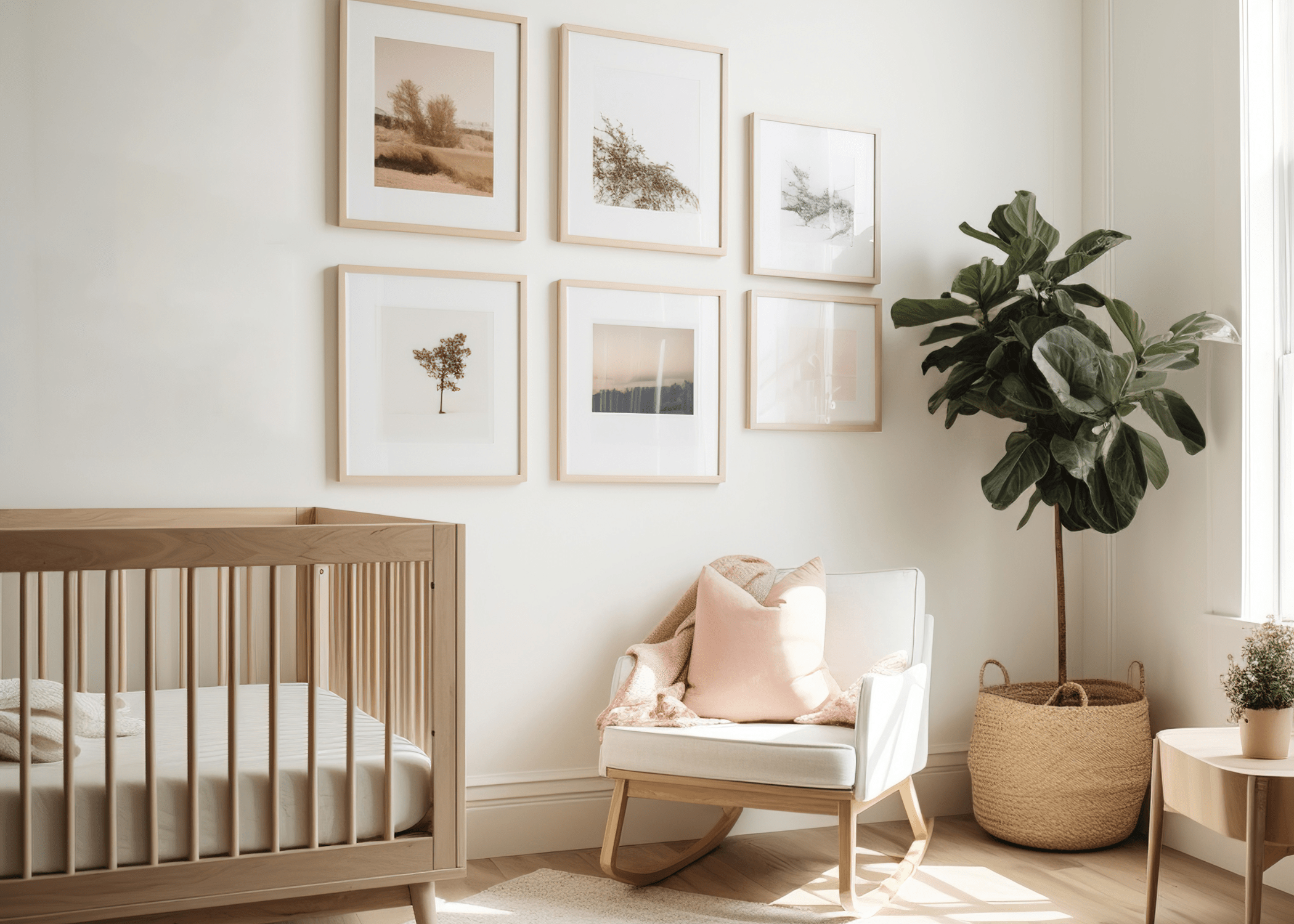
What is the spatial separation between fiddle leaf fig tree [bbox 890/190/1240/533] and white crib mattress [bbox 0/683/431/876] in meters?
1.76

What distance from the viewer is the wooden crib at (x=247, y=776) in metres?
1.41

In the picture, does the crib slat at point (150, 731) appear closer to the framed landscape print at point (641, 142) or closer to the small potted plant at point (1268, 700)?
the framed landscape print at point (641, 142)

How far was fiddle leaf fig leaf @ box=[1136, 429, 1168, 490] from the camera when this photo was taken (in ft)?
8.78

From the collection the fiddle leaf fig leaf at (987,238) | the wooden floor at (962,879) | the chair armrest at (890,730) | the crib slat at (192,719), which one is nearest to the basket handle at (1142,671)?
the wooden floor at (962,879)

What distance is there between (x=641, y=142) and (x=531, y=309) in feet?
1.87

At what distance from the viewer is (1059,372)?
8.13ft

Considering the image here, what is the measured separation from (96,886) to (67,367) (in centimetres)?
133

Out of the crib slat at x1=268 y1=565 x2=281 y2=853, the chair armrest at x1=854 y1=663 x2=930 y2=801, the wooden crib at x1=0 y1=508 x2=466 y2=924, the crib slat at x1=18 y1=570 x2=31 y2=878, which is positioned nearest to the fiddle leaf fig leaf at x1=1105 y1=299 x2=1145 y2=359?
the chair armrest at x1=854 y1=663 x2=930 y2=801

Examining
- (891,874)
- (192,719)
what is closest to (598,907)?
(891,874)

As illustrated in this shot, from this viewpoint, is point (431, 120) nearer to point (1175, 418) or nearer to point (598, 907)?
point (598, 907)

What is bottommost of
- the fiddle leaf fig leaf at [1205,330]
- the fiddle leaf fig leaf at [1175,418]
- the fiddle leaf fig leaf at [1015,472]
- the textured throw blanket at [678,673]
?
the textured throw blanket at [678,673]

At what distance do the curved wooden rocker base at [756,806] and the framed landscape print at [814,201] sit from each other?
1430 mm

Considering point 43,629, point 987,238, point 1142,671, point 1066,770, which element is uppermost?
point 987,238

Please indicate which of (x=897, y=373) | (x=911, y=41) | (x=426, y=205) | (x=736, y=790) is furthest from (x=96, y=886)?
(x=911, y=41)
